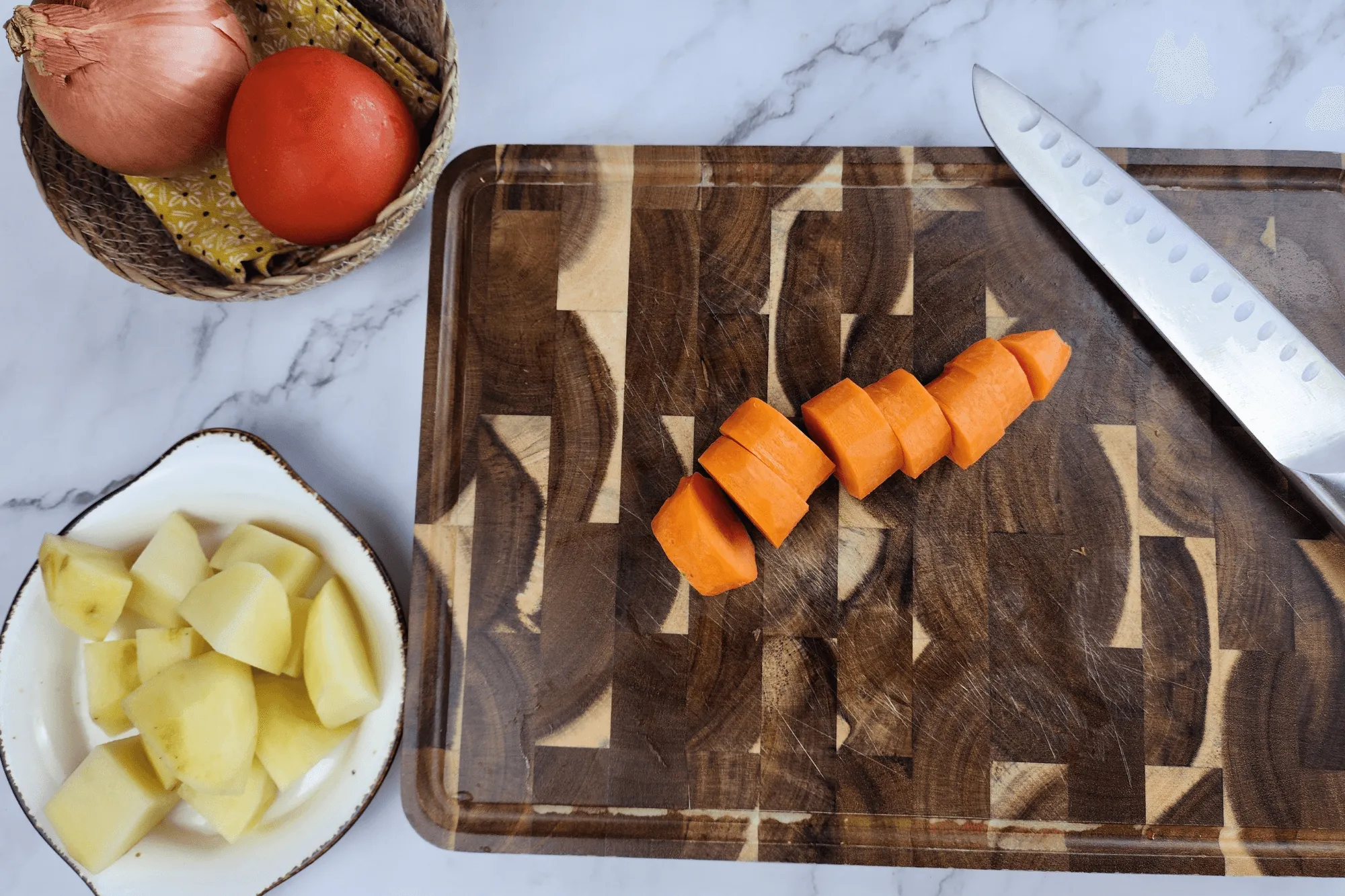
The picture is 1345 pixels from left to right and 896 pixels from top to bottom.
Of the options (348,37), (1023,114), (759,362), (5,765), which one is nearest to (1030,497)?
(759,362)

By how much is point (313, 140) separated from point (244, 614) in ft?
2.30

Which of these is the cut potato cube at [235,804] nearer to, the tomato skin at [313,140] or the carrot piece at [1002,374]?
the tomato skin at [313,140]

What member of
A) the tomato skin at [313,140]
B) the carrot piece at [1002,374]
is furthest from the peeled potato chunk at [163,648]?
the carrot piece at [1002,374]

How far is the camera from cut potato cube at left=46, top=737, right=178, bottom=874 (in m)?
1.36

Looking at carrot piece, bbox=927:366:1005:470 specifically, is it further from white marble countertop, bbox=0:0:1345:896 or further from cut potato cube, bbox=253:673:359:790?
cut potato cube, bbox=253:673:359:790

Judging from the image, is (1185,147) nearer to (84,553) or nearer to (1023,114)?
(1023,114)

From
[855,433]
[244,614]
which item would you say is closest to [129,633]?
[244,614]

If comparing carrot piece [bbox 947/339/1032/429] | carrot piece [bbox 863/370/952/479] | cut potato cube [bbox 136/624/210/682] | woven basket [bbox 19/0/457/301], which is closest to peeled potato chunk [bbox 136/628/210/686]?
cut potato cube [bbox 136/624/210/682]

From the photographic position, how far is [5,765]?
1446 millimetres

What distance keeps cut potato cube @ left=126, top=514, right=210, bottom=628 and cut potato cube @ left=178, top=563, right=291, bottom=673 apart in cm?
7

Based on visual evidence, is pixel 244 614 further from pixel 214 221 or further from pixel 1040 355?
pixel 1040 355

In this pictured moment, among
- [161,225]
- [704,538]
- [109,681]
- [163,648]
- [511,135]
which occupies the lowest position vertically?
[109,681]

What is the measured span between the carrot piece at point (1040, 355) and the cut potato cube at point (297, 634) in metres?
Answer: 1.20

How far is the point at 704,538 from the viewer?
1329 millimetres
